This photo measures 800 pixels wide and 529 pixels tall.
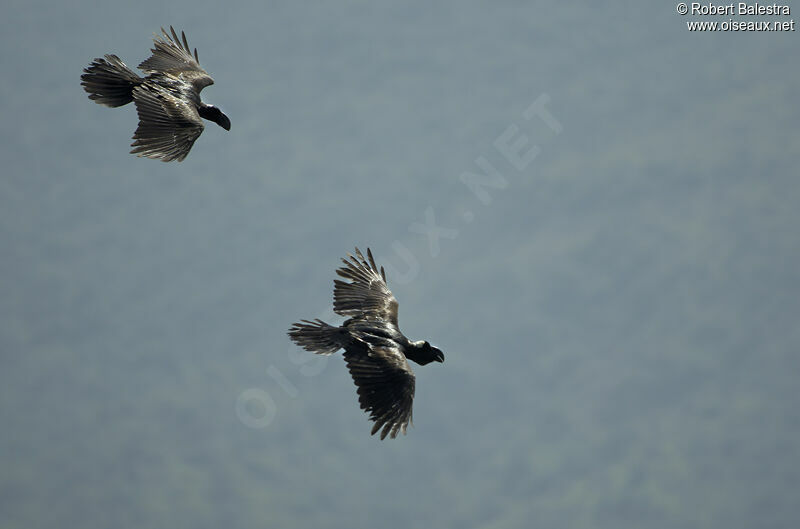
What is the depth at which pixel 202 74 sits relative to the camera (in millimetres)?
27125

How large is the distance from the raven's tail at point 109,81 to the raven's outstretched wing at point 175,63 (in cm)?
167

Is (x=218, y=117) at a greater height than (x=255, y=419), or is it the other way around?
(x=255, y=419)

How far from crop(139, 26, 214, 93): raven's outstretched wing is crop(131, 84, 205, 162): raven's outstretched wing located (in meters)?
2.14

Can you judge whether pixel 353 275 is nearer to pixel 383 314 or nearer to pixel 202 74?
pixel 383 314

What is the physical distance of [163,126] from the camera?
76.9ft

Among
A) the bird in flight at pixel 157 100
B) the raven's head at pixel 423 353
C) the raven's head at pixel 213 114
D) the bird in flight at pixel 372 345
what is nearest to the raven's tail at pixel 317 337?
the bird in flight at pixel 372 345

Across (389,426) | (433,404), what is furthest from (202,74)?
(433,404)

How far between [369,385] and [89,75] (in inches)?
384

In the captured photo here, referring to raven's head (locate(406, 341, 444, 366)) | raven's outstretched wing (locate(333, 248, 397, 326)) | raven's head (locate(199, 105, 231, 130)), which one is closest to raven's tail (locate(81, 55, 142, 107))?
raven's head (locate(199, 105, 231, 130))

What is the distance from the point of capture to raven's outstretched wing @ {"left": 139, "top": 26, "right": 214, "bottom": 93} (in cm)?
2655

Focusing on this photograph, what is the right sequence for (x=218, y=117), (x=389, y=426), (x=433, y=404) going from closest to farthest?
(x=389, y=426)
(x=218, y=117)
(x=433, y=404)

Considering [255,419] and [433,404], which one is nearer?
[255,419]

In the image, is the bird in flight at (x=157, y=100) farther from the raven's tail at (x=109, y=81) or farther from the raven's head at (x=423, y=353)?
the raven's head at (x=423, y=353)

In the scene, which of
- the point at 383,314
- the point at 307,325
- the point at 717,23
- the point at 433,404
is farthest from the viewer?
the point at 433,404
